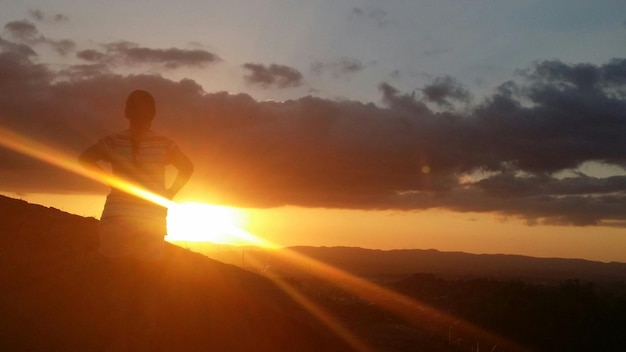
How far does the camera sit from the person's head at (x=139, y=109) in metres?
6.66

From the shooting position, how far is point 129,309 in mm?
7078

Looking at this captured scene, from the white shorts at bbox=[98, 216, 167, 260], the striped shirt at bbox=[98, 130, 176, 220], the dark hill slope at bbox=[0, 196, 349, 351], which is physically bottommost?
the dark hill slope at bbox=[0, 196, 349, 351]

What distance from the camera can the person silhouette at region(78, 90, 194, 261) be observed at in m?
6.54

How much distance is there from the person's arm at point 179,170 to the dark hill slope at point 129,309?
87cm

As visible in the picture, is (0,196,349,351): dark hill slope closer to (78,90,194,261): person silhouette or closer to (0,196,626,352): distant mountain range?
(0,196,626,352): distant mountain range

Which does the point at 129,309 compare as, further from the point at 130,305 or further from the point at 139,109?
the point at 139,109

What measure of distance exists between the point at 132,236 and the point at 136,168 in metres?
0.58

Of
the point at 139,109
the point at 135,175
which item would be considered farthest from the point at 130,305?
the point at 139,109

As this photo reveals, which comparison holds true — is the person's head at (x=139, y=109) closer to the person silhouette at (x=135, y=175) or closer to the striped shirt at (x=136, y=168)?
the person silhouette at (x=135, y=175)

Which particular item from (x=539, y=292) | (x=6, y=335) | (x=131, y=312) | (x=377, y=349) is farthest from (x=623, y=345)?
(x=6, y=335)

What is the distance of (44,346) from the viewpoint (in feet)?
21.1

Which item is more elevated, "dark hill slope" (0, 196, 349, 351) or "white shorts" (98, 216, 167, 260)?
"white shorts" (98, 216, 167, 260)

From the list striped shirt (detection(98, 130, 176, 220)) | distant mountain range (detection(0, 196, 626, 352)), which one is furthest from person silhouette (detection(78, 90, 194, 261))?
distant mountain range (detection(0, 196, 626, 352))

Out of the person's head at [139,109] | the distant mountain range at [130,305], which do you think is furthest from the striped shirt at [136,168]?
the distant mountain range at [130,305]
